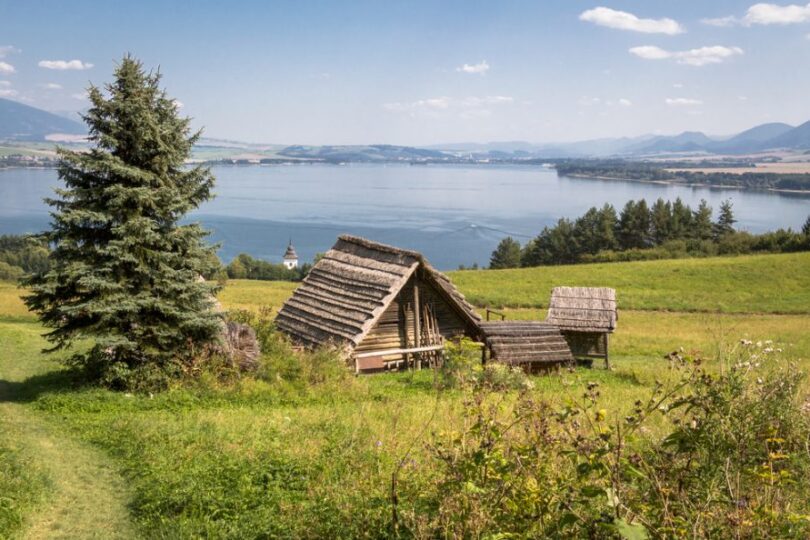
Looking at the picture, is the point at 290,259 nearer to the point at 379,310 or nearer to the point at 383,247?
the point at 383,247

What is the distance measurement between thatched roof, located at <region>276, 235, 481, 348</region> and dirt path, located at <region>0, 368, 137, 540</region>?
891 centimetres

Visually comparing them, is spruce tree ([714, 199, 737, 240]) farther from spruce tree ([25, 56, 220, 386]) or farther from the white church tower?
spruce tree ([25, 56, 220, 386])

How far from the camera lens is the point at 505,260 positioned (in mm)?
106500

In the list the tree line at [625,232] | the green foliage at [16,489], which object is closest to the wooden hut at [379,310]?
the green foliage at [16,489]

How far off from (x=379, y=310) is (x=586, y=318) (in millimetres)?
11390

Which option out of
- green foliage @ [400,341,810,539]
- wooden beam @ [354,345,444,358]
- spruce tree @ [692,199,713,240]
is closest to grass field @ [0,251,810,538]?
green foliage @ [400,341,810,539]

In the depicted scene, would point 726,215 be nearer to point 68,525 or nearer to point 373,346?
point 373,346

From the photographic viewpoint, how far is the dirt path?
7496mm

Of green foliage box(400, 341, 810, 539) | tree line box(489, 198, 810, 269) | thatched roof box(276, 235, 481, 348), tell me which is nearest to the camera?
green foliage box(400, 341, 810, 539)

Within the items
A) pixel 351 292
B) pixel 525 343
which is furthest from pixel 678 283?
pixel 351 292

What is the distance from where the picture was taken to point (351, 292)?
20547 millimetres

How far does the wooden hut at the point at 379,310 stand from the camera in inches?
770

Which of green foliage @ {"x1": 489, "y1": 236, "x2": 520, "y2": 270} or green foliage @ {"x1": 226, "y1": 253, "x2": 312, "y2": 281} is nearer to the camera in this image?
green foliage @ {"x1": 226, "y1": 253, "x2": 312, "y2": 281}

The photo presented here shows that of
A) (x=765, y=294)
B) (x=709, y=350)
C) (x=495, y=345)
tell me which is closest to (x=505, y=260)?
(x=765, y=294)
